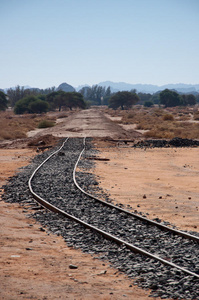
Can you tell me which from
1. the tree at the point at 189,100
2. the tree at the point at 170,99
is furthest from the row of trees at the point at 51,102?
the tree at the point at 189,100

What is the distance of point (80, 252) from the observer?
306 inches

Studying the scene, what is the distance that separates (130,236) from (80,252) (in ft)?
4.44

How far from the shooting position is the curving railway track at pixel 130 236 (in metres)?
6.41

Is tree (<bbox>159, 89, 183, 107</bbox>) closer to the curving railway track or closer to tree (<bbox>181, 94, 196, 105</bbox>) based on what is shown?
tree (<bbox>181, 94, 196, 105</bbox>)

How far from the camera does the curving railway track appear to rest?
641 centimetres

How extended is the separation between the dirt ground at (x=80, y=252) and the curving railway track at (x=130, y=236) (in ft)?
1.79

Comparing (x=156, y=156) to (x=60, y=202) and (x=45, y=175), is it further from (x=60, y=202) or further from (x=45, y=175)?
(x=60, y=202)

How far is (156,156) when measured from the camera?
25812 mm

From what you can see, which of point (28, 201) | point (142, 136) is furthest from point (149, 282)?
point (142, 136)

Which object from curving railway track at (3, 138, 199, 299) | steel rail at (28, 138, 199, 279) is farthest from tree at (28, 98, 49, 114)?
steel rail at (28, 138, 199, 279)

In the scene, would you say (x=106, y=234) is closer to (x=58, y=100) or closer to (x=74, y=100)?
(x=58, y=100)

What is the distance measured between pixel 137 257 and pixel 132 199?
5.63m

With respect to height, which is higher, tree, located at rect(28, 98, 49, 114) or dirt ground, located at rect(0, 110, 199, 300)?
tree, located at rect(28, 98, 49, 114)

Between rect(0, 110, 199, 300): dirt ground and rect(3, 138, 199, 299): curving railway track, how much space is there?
1.79 ft
